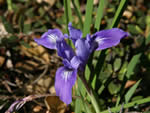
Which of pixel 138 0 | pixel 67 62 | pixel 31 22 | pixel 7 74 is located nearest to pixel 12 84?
pixel 7 74

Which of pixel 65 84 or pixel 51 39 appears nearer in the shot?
pixel 65 84

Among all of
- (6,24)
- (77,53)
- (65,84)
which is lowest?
(65,84)

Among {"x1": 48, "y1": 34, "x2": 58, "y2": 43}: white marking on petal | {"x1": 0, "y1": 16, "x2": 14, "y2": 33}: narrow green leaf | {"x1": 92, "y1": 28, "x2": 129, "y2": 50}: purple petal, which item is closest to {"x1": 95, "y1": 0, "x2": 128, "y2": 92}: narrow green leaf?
{"x1": 92, "y1": 28, "x2": 129, "y2": 50}: purple petal

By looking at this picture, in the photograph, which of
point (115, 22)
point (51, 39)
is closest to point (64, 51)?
point (51, 39)

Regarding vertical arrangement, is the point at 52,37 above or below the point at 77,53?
above

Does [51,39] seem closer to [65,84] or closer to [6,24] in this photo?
[65,84]

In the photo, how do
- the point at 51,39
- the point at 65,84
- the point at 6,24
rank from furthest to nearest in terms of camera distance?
the point at 6,24
the point at 51,39
the point at 65,84

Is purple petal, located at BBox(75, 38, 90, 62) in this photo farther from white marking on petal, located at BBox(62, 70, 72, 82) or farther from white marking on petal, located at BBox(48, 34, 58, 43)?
white marking on petal, located at BBox(48, 34, 58, 43)
